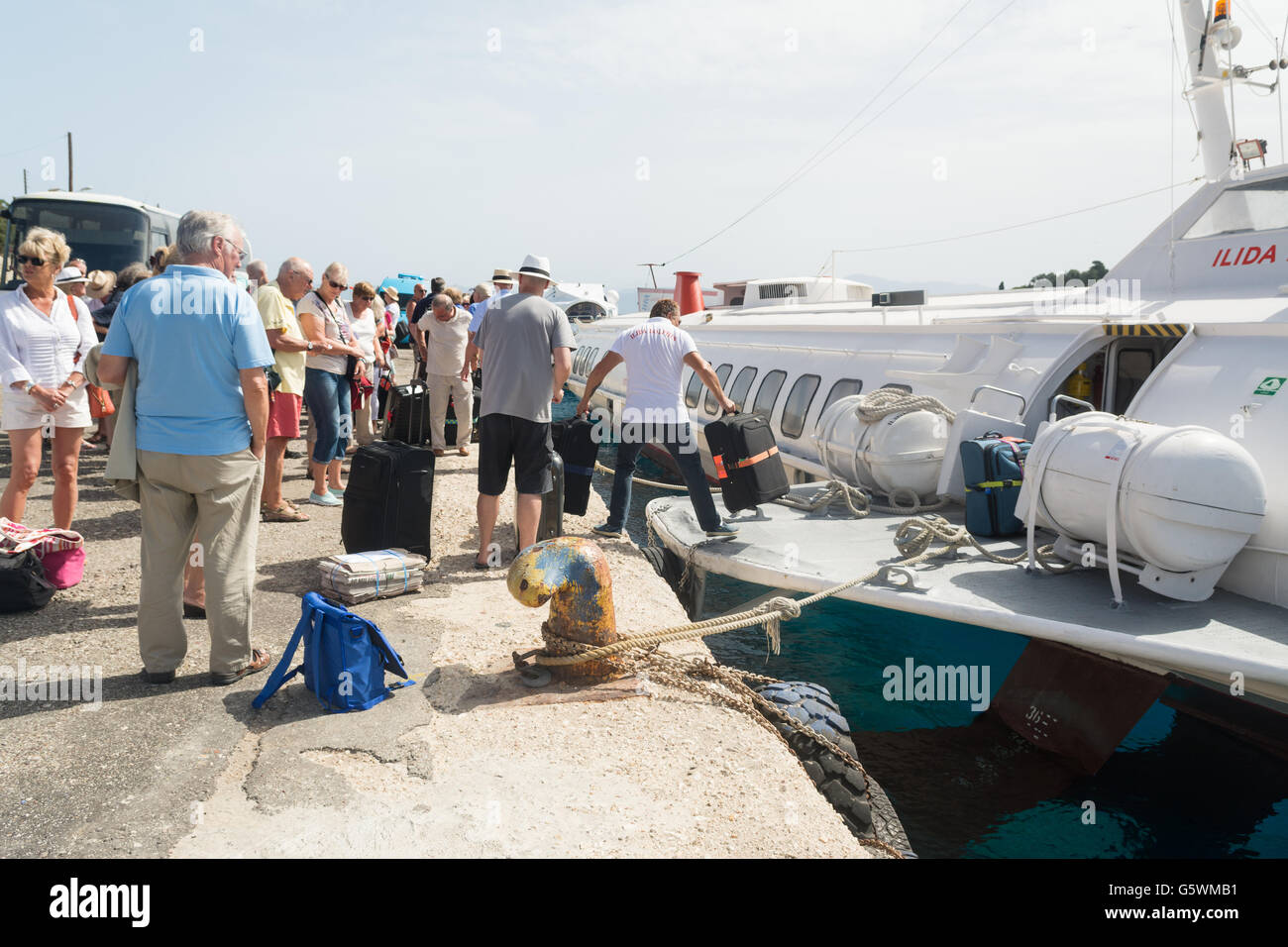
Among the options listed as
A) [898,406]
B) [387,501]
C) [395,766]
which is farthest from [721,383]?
[395,766]

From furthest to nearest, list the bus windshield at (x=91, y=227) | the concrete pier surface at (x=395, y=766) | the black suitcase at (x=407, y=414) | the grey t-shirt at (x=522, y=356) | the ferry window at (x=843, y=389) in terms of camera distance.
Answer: the bus windshield at (x=91, y=227) → the black suitcase at (x=407, y=414) → the ferry window at (x=843, y=389) → the grey t-shirt at (x=522, y=356) → the concrete pier surface at (x=395, y=766)

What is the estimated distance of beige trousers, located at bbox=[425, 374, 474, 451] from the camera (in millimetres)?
11016

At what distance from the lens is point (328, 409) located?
8391mm

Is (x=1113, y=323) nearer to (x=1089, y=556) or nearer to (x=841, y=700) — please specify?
(x=1089, y=556)

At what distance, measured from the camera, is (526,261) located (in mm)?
6855

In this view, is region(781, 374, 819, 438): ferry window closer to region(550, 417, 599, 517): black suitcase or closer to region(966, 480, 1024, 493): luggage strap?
region(550, 417, 599, 517): black suitcase

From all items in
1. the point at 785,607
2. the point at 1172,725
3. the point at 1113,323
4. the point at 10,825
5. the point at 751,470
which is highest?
the point at 1113,323

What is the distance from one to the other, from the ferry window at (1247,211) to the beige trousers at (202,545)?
8.11 metres

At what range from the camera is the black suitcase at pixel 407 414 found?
10.6 m

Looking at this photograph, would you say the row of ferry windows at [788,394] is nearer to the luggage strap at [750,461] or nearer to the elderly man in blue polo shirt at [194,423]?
the luggage strap at [750,461]

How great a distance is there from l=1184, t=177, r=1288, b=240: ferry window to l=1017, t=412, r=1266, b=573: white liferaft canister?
13.3 feet

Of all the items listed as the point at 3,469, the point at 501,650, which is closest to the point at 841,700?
the point at 501,650

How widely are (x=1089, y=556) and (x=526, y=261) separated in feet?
13.9

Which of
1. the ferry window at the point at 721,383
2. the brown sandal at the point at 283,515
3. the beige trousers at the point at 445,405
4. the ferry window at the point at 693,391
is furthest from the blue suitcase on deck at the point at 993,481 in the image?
the ferry window at the point at 693,391
